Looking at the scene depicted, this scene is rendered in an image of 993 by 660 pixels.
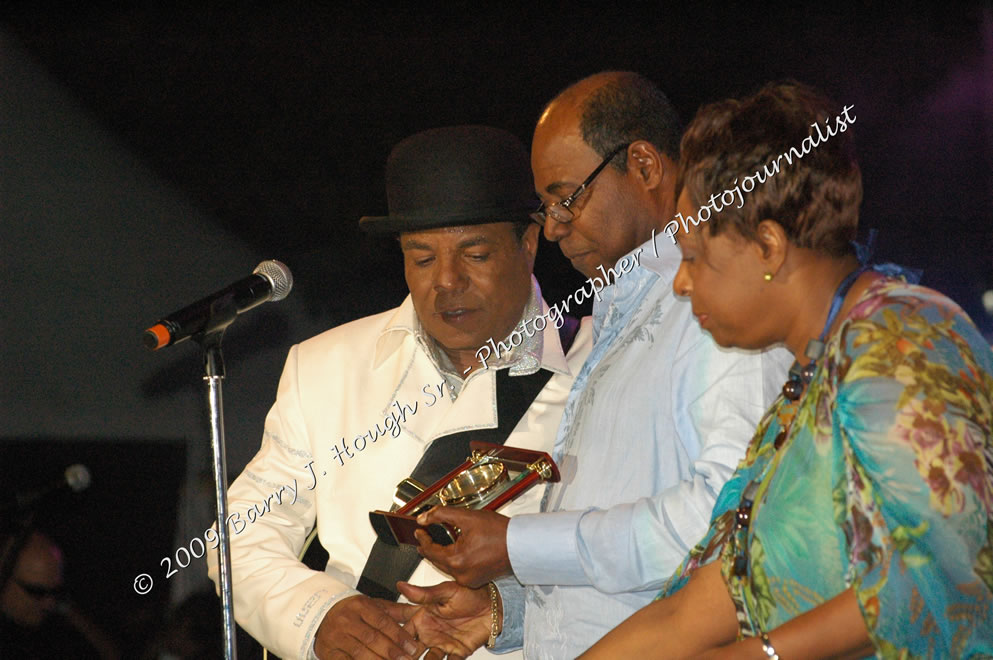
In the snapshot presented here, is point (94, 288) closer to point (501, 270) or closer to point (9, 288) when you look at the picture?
point (9, 288)

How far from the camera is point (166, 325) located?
216 cm

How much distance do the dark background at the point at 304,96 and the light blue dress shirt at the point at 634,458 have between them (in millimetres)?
1413

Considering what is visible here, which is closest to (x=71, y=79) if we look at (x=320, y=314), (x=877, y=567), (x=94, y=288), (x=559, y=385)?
A: (x=94, y=288)

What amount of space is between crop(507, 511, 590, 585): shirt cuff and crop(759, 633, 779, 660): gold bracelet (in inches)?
28.3

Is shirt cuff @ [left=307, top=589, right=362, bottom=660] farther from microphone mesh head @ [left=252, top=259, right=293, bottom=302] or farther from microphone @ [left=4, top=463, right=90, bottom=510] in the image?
microphone @ [left=4, top=463, right=90, bottom=510]

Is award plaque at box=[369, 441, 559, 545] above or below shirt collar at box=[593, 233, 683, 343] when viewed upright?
below

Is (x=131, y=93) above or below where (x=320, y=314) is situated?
above

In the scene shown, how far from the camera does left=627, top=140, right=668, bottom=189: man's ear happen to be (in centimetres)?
255

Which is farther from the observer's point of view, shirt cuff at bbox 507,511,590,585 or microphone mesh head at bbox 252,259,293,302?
microphone mesh head at bbox 252,259,293,302

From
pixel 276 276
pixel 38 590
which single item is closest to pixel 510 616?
pixel 276 276

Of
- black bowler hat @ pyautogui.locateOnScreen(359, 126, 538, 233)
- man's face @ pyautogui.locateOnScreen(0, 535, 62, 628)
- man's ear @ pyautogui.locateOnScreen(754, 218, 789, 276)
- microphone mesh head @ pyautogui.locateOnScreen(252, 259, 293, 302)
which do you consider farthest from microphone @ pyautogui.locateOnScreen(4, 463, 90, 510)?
man's ear @ pyautogui.locateOnScreen(754, 218, 789, 276)

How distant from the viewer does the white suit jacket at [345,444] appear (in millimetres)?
2986

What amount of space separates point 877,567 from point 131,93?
348 centimetres

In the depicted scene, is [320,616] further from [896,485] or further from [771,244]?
[896,485]
